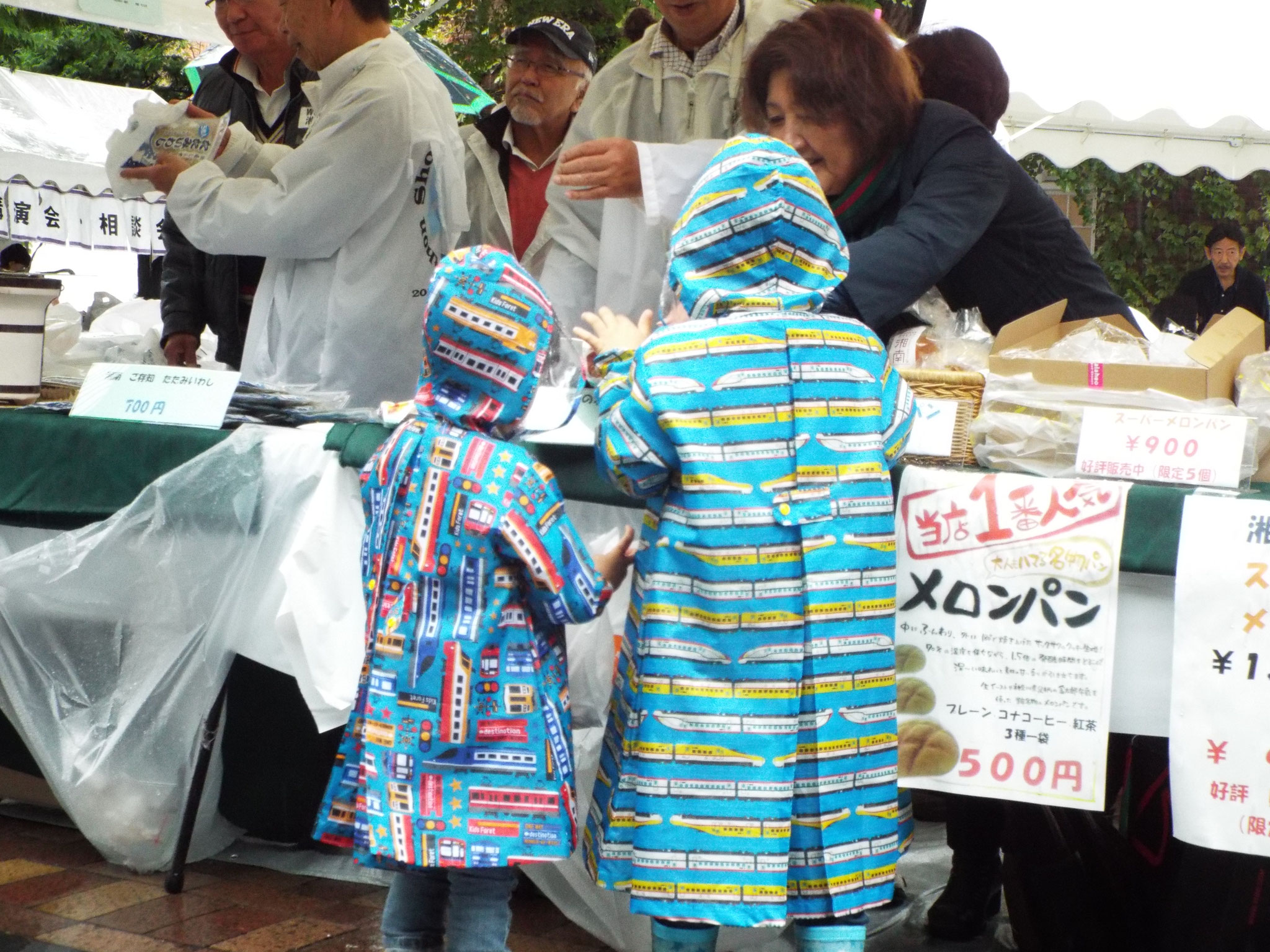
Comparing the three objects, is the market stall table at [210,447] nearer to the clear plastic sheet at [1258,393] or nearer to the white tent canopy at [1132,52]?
the clear plastic sheet at [1258,393]

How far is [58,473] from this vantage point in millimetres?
2689

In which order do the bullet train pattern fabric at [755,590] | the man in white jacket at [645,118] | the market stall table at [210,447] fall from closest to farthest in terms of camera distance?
the bullet train pattern fabric at [755,590], the market stall table at [210,447], the man in white jacket at [645,118]

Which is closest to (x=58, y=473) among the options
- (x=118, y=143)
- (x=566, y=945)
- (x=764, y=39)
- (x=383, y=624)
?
(x=118, y=143)

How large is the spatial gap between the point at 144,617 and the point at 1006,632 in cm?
166

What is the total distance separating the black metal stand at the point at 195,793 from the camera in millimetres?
2691

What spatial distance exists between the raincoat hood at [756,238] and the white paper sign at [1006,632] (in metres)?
0.39

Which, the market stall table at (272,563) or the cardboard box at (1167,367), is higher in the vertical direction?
the cardboard box at (1167,367)

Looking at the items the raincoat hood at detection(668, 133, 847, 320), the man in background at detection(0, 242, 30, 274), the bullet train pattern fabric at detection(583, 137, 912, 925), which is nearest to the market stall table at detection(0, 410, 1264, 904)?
the bullet train pattern fabric at detection(583, 137, 912, 925)

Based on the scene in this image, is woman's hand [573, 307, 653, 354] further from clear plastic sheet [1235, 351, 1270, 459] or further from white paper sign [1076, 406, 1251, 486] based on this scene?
clear plastic sheet [1235, 351, 1270, 459]

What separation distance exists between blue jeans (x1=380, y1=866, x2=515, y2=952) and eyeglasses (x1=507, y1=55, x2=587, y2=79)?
2.48 m

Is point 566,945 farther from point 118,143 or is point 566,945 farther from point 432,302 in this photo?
point 118,143

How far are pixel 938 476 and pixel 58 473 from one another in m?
1.75

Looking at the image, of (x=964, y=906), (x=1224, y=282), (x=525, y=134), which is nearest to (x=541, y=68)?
(x=525, y=134)

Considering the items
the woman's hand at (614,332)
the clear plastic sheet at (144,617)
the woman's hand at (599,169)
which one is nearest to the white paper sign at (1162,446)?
the woman's hand at (614,332)
